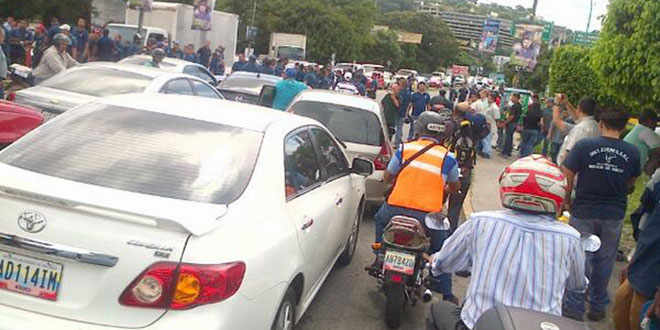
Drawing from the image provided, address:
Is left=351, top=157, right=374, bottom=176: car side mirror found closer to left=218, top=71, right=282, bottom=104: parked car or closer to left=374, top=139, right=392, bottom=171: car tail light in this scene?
left=374, top=139, right=392, bottom=171: car tail light

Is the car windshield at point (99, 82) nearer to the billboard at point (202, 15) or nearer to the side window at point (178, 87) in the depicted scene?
the side window at point (178, 87)

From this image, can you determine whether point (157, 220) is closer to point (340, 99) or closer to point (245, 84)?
point (340, 99)

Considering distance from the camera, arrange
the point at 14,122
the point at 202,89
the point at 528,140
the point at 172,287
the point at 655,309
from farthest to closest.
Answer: the point at 528,140 < the point at 202,89 < the point at 14,122 < the point at 655,309 < the point at 172,287

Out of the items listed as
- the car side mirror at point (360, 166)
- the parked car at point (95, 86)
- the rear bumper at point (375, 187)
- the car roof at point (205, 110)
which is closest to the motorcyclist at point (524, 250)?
the car roof at point (205, 110)

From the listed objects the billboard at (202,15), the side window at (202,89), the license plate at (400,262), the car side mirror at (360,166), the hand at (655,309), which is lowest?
the license plate at (400,262)

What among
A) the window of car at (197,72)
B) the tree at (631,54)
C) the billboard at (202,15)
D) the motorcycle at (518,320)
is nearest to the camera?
the motorcycle at (518,320)

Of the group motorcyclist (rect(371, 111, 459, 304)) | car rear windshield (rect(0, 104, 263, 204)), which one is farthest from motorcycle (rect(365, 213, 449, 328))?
car rear windshield (rect(0, 104, 263, 204))

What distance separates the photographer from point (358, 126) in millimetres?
8406

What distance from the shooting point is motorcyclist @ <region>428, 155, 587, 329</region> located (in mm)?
2922

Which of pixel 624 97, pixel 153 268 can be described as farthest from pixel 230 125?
pixel 624 97

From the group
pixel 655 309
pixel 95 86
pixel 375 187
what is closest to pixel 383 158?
pixel 375 187

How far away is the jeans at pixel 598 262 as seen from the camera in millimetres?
5273

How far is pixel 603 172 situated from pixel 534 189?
253 cm

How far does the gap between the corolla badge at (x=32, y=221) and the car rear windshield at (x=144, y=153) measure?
1.22ft
